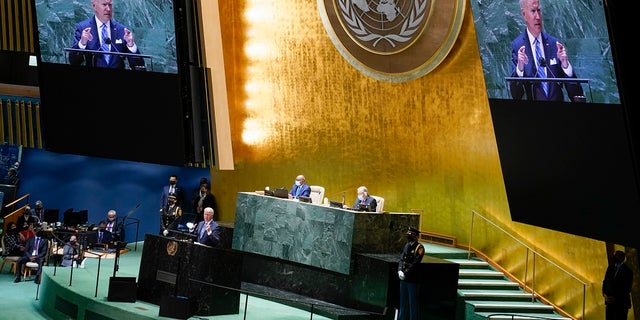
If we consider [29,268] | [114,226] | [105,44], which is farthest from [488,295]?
[29,268]

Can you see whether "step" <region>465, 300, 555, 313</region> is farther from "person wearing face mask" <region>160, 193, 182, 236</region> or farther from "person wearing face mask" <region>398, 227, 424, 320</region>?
"person wearing face mask" <region>160, 193, 182, 236</region>

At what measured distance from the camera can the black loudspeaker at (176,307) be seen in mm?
13477

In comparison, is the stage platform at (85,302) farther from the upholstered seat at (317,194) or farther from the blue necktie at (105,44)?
the blue necktie at (105,44)

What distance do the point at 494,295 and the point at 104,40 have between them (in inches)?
275

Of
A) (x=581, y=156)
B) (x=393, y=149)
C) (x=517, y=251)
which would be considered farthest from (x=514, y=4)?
(x=393, y=149)

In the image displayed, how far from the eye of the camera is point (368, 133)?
18.1 meters

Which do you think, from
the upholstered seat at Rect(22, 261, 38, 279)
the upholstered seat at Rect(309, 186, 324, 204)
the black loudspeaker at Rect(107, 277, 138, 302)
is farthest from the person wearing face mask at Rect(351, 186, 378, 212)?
the upholstered seat at Rect(22, 261, 38, 279)

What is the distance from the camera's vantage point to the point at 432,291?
14.1m

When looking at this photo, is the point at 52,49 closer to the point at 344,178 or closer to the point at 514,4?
the point at 514,4

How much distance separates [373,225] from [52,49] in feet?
17.6

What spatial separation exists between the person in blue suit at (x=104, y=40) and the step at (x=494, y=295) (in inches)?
241

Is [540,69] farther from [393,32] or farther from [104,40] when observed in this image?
[393,32]

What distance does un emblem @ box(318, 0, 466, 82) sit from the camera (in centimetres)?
1642

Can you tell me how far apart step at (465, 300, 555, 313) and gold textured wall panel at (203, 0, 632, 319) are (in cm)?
38
